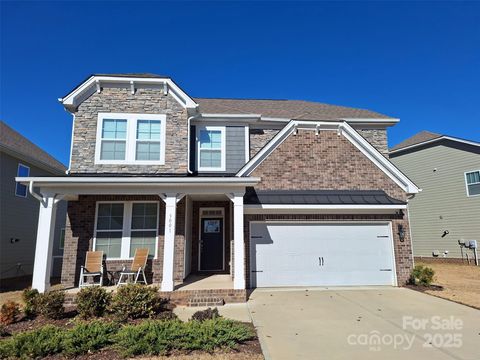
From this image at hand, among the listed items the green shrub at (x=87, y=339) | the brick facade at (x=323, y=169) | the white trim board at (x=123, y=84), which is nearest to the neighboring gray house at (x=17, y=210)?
the white trim board at (x=123, y=84)

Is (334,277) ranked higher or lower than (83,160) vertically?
lower

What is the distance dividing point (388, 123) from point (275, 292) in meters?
8.62

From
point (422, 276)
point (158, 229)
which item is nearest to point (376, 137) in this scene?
point (422, 276)

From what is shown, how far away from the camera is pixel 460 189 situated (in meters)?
17.2

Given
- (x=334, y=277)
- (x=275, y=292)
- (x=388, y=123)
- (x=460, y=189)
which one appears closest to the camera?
(x=275, y=292)

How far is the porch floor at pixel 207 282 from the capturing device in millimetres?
8848

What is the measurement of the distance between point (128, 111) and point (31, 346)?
311 inches

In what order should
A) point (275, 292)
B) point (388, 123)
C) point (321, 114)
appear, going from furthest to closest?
point (321, 114) < point (388, 123) < point (275, 292)

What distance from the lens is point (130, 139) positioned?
→ 10758mm

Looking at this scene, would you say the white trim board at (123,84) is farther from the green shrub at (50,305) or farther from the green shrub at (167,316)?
the green shrub at (167,316)

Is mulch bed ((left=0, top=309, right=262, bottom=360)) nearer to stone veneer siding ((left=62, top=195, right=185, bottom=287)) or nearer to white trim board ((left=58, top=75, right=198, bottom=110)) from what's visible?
stone veneer siding ((left=62, top=195, right=185, bottom=287))

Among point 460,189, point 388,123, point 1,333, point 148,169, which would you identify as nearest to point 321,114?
point 388,123

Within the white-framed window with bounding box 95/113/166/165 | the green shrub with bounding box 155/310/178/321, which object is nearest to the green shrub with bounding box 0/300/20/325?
the green shrub with bounding box 155/310/178/321

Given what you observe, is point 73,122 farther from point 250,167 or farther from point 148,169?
point 250,167
